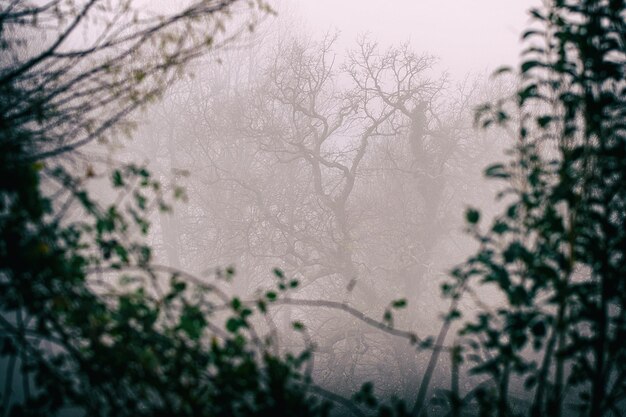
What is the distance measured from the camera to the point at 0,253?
5.18 feet

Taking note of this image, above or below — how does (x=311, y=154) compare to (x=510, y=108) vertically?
below

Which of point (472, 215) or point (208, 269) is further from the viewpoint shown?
point (208, 269)

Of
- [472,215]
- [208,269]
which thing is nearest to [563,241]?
[472,215]

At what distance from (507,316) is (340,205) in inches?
416

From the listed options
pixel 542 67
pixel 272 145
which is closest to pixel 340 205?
pixel 272 145

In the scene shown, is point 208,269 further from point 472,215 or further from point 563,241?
point 563,241

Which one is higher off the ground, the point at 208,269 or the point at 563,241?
the point at 208,269

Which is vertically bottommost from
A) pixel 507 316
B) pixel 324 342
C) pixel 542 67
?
pixel 507 316

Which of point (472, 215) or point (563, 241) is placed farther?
point (563, 241)

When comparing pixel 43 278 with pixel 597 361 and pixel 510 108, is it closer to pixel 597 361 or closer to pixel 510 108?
pixel 597 361

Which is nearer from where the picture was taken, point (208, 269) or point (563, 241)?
point (563, 241)

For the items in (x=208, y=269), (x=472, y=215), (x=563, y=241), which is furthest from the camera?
(x=208, y=269)

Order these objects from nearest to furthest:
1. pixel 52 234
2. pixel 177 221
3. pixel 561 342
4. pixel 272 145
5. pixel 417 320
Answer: pixel 52 234
pixel 561 342
pixel 417 320
pixel 272 145
pixel 177 221

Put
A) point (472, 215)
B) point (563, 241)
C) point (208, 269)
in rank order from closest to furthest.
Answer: point (472, 215) → point (563, 241) → point (208, 269)
